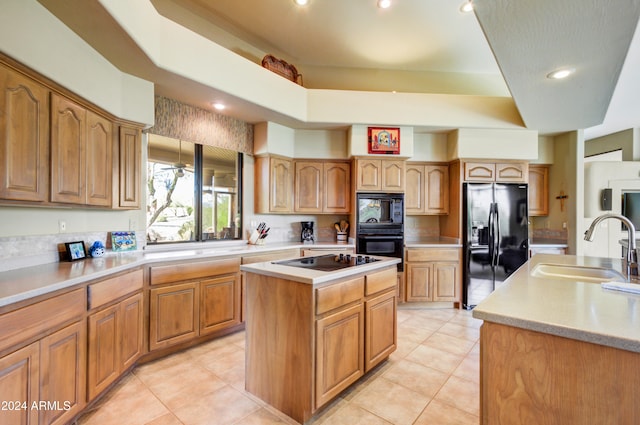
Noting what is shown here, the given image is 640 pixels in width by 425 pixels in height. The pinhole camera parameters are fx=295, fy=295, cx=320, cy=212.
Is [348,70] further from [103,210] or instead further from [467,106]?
[103,210]

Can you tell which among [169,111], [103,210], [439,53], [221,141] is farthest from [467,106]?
[103,210]

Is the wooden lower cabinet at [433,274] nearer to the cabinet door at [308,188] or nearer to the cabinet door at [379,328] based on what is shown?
the cabinet door at [308,188]

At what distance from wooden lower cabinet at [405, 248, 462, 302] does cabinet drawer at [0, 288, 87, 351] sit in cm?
344

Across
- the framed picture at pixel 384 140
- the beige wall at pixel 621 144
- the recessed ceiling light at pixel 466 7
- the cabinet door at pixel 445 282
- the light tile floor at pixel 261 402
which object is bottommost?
the light tile floor at pixel 261 402

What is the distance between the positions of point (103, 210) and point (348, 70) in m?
3.68

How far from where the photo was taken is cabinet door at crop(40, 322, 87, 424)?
1.51m

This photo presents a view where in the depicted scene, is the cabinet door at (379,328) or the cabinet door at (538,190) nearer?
the cabinet door at (379,328)

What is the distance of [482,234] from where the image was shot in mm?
4000

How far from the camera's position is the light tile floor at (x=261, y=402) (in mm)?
1844

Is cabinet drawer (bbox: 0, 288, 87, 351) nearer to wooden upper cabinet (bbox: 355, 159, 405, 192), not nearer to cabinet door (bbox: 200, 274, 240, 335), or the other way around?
cabinet door (bbox: 200, 274, 240, 335)

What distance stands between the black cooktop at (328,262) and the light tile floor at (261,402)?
894 millimetres

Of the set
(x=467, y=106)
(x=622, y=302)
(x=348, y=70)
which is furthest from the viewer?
(x=348, y=70)

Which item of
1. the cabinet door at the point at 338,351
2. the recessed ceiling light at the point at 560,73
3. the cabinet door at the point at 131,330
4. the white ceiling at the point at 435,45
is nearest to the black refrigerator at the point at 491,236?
the white ceiling at the point at 435,45

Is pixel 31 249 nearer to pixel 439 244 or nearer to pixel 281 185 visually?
pixel 281 185
